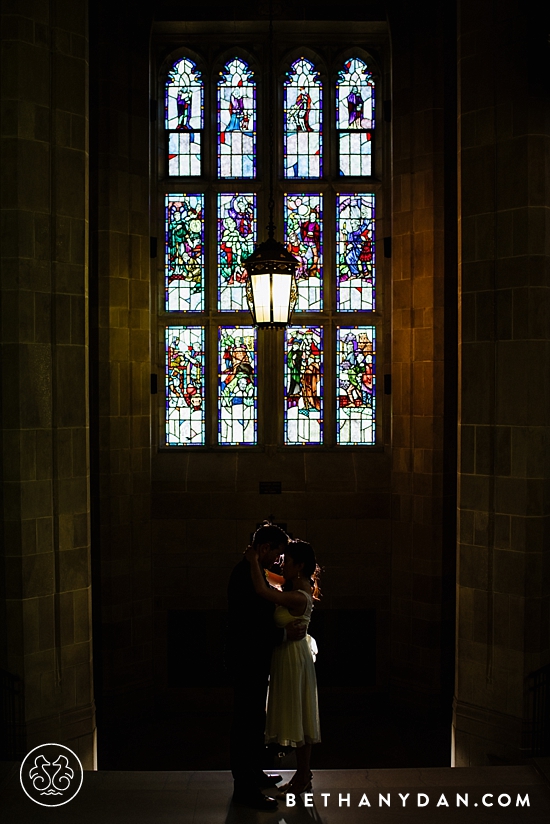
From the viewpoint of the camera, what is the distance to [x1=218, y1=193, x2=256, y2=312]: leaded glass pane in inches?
335

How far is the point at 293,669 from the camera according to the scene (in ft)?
13.9

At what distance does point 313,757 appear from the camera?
7.34m

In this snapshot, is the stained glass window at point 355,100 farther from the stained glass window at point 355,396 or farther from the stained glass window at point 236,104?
the stained glass window at point 355,396

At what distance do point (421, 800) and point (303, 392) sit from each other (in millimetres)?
4736

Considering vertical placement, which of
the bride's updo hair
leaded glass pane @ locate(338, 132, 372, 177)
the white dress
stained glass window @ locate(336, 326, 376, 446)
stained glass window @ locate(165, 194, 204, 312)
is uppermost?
leaded glass pane @ locate(338, 132, 372, 177)

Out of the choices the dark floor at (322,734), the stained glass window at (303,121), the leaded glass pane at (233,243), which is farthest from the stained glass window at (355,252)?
the dark floor at (322,734)

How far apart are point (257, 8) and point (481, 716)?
7.25 metres

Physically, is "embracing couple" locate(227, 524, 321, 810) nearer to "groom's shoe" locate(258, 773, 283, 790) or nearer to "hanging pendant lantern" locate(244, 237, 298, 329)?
"groom's shoe" locate(258, 773, 283, 790)

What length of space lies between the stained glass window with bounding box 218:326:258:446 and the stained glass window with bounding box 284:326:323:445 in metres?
0.37

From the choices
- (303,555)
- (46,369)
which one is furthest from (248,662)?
(46,369)

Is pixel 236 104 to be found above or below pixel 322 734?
above

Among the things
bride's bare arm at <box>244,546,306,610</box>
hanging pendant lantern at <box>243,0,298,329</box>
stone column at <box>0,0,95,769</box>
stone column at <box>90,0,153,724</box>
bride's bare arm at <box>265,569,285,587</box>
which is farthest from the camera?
stone column at <box>90,0,153,724</box>

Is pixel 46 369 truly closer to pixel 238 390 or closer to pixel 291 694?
pixel 291 694

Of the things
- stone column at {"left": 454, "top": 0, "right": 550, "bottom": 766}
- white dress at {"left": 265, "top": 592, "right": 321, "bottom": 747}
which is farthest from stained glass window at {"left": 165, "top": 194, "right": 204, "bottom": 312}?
white dress at {"left": 265, "top": 592, "right": 321, "bottom": 747}
